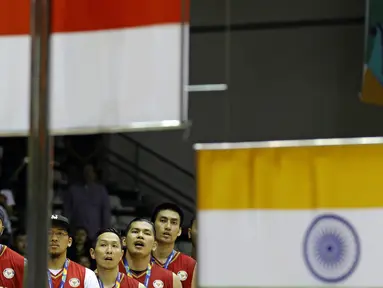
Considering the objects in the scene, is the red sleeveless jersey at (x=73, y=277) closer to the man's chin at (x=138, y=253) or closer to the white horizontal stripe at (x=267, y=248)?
the man's chin at (x=138, y=253)

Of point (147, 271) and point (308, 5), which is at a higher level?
point (308, 5)

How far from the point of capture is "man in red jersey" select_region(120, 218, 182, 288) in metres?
3.77

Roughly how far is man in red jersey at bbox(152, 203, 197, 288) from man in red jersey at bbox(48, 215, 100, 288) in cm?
53

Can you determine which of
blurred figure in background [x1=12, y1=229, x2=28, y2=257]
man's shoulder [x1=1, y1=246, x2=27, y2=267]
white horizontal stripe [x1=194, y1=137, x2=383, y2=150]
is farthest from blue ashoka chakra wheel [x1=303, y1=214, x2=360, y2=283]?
blurred figure in background [x1=12, y1=229, x2=28, y2=257]

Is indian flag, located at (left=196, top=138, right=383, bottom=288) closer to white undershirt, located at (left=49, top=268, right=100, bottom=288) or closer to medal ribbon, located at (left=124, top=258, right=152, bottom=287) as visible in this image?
white undershirt, located at (left=49, top=268, right=100, bottom=288)

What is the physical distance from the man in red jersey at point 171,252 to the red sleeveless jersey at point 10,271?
78 centimetres

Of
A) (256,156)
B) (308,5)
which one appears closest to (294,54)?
(308,5)

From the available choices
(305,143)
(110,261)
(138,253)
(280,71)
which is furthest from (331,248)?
(280,71)

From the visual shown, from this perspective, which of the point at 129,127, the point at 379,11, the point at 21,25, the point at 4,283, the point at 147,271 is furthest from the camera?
the point at 147,271

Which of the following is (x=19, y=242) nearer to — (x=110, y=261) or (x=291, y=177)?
(x=110, y=261)

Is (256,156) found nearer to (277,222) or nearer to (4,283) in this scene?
(277,222)

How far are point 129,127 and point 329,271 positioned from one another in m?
0.58

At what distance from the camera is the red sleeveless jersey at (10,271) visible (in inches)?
140

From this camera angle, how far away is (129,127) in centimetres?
173
